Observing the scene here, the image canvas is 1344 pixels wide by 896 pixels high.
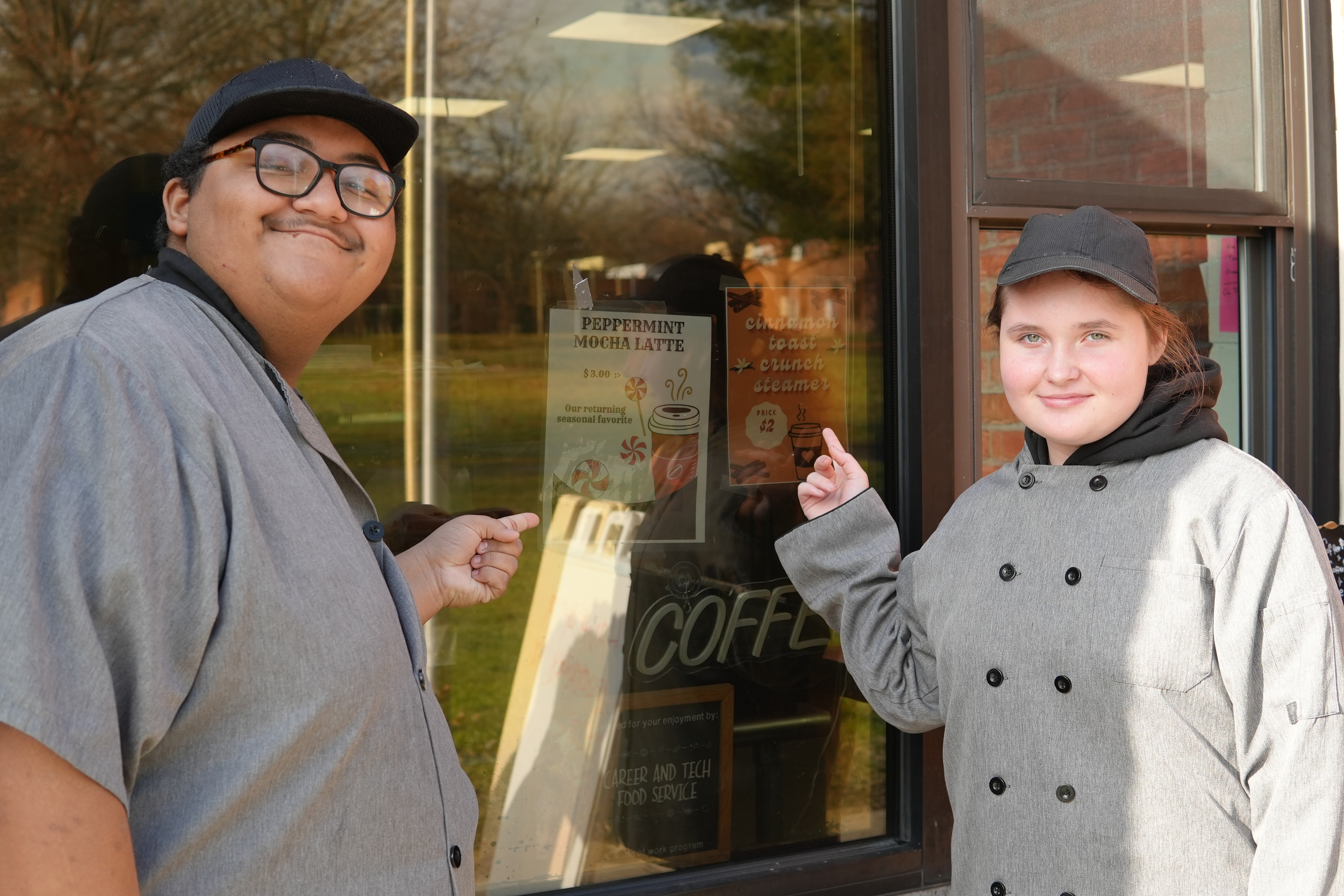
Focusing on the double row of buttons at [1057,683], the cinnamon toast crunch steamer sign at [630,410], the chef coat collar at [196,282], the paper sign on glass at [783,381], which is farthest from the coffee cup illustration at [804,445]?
the chef coat collar at [196,282]

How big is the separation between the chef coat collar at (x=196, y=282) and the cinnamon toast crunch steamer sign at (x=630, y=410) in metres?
1.26

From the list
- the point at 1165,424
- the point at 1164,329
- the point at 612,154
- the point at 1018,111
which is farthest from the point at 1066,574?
the point at 612,154

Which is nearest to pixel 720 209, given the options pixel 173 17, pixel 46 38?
pixel 173 17

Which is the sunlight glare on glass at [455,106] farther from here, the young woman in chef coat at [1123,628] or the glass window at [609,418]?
the young woman in chef coat at [1123,628]

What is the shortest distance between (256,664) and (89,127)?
4.67 ft

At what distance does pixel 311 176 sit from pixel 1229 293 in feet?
8.02

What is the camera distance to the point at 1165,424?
1.71m

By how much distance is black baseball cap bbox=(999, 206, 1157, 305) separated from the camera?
66.2 inches

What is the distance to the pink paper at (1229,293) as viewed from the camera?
2.96 metres

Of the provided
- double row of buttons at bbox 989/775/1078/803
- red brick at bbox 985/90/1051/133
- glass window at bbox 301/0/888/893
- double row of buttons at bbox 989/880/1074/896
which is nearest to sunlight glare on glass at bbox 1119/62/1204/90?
red brick at bbox 985/90/1051/133

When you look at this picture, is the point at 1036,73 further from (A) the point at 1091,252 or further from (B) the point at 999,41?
(A) the point at 1091,252

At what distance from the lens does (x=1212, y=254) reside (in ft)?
9.68

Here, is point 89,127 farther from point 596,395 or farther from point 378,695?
point 378,695

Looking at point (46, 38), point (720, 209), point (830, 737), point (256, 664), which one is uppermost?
point (46, 38)
